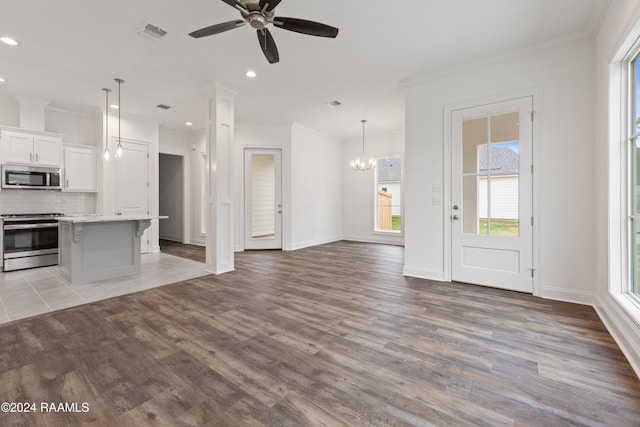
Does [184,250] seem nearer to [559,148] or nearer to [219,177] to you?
[219,177]

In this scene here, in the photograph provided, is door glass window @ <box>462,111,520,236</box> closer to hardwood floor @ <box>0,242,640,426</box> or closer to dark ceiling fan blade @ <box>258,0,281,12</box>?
hardwood floor @ <box>0,242,640,426</box>

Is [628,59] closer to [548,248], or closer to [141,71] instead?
[548,248]

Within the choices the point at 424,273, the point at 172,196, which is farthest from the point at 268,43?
the point at 172,196

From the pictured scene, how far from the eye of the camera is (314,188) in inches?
299

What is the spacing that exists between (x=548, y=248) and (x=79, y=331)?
489 centimetres

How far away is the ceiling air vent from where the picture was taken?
3080 millimetres

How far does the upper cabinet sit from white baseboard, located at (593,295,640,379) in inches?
313

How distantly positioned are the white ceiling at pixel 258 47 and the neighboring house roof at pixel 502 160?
116cm

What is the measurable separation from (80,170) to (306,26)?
19.0 ft

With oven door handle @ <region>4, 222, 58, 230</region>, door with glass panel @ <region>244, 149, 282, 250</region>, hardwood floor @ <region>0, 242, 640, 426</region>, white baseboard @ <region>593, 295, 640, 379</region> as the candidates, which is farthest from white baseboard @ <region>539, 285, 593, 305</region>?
oven door handle @ <region>4, 222, 58, 230</region>

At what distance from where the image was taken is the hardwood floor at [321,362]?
5.10 feet

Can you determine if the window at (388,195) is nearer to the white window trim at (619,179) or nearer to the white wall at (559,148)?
the white wall at (559,148)

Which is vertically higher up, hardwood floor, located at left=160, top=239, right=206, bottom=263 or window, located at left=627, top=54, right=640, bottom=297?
window, located at left=627, top=54, right=640, bottom=297

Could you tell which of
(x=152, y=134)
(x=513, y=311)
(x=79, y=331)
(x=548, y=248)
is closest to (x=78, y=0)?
(x=79, y=331)
